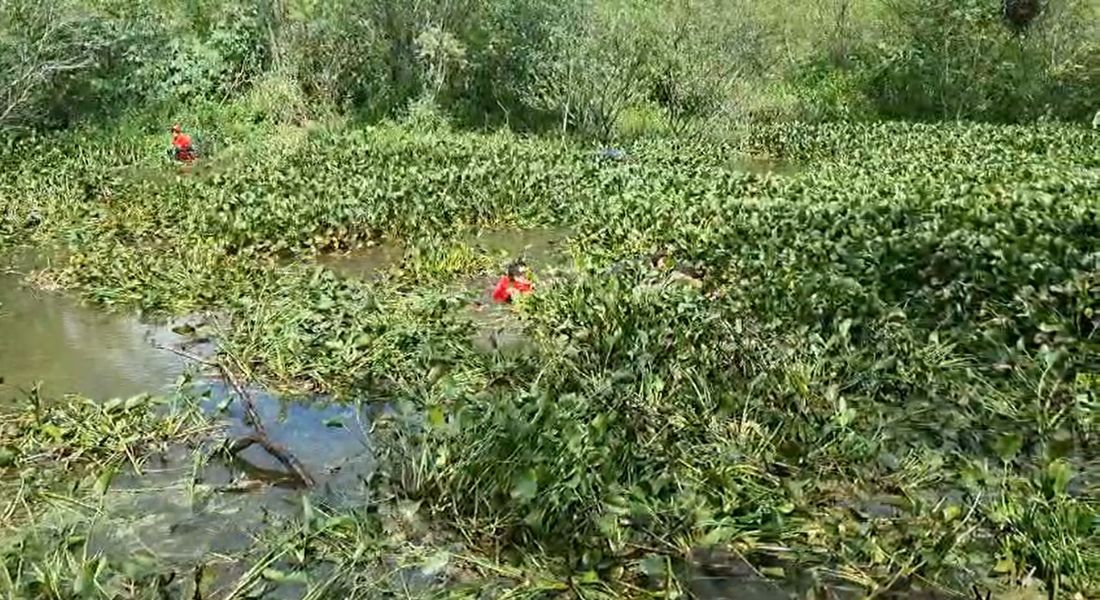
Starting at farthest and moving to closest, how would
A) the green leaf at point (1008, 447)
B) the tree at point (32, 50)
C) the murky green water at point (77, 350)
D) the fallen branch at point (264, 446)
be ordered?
the tree at point (32, 50) → the murky green water at point (77, 350) → the fallen branch at point (264, 446) → the green leaf at point (1008, 447)

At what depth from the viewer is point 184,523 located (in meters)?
4.61

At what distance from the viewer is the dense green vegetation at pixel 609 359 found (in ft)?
12.7

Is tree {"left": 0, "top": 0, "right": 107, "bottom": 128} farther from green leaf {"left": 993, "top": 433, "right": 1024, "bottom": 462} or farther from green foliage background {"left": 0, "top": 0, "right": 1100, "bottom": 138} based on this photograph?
green leaf {"left": 993, "top": 433, "right": 1024, "bottom": 462}

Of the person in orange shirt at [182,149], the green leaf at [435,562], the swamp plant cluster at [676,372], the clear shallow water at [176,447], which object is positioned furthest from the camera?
the person in orange shirt at [182,149]

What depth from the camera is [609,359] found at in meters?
5.99

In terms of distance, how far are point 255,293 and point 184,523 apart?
3.76m

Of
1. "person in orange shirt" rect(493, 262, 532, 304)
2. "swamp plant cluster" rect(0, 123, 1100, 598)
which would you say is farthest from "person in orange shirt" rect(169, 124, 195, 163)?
"person in orange shirt" rect(493, 262, 532, 304)

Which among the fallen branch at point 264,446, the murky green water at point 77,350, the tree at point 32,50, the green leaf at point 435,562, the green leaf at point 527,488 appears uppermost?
the green leaf at point 527,488

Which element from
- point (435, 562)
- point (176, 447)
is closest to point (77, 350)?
point (176, 447)

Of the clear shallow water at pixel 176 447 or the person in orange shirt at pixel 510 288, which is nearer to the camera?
the clear shallow water at pixel 176 447

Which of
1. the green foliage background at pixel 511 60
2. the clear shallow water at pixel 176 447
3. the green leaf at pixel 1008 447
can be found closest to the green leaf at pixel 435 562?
the clear shallow water at pixel 176 447

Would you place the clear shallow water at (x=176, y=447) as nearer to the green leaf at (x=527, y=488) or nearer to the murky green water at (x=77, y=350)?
the murky green water at (x=77, y=350)

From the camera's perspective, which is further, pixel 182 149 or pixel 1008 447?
pixel 182 149

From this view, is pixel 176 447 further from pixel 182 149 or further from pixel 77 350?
pixel 182 149
